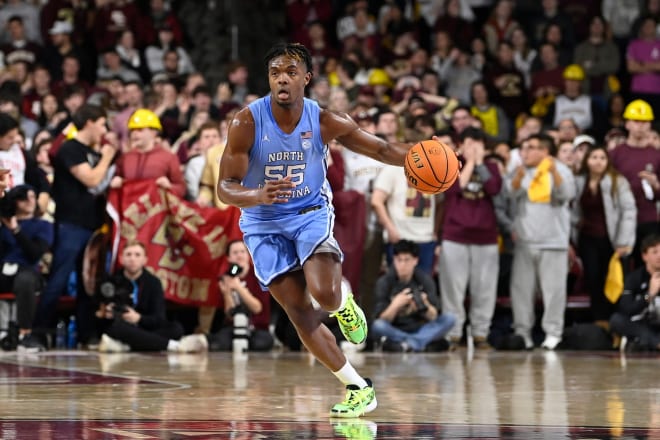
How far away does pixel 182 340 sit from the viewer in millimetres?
12344

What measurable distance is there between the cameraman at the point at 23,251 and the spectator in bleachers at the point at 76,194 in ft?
0.81

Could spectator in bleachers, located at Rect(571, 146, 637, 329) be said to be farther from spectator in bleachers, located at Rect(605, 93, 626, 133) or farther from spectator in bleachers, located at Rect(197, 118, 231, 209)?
spectator in bleachers, located at Rect(197, 118, 231, 209)

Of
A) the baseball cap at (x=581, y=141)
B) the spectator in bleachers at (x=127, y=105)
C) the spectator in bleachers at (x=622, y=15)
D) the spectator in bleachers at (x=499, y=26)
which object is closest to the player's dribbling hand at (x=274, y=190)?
the baseball cap at (x=581, y=141)

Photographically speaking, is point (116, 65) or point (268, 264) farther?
point (116, 65)

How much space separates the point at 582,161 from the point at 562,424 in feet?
24.1

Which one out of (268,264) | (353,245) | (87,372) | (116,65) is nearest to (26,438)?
(268,264)

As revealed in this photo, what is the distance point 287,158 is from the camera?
7371mm

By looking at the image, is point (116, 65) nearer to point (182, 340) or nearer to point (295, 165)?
point (182, 340)

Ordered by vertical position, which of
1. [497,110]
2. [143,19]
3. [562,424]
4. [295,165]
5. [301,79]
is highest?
[143,19]

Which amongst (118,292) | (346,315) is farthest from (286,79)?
(118,292)

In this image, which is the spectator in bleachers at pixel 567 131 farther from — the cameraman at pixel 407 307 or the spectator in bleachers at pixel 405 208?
the cameraman at pixel 407 307

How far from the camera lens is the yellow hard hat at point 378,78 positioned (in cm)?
1702

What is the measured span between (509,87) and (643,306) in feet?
17.8

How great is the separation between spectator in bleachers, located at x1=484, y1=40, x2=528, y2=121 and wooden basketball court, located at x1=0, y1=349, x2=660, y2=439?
590 centimetres
